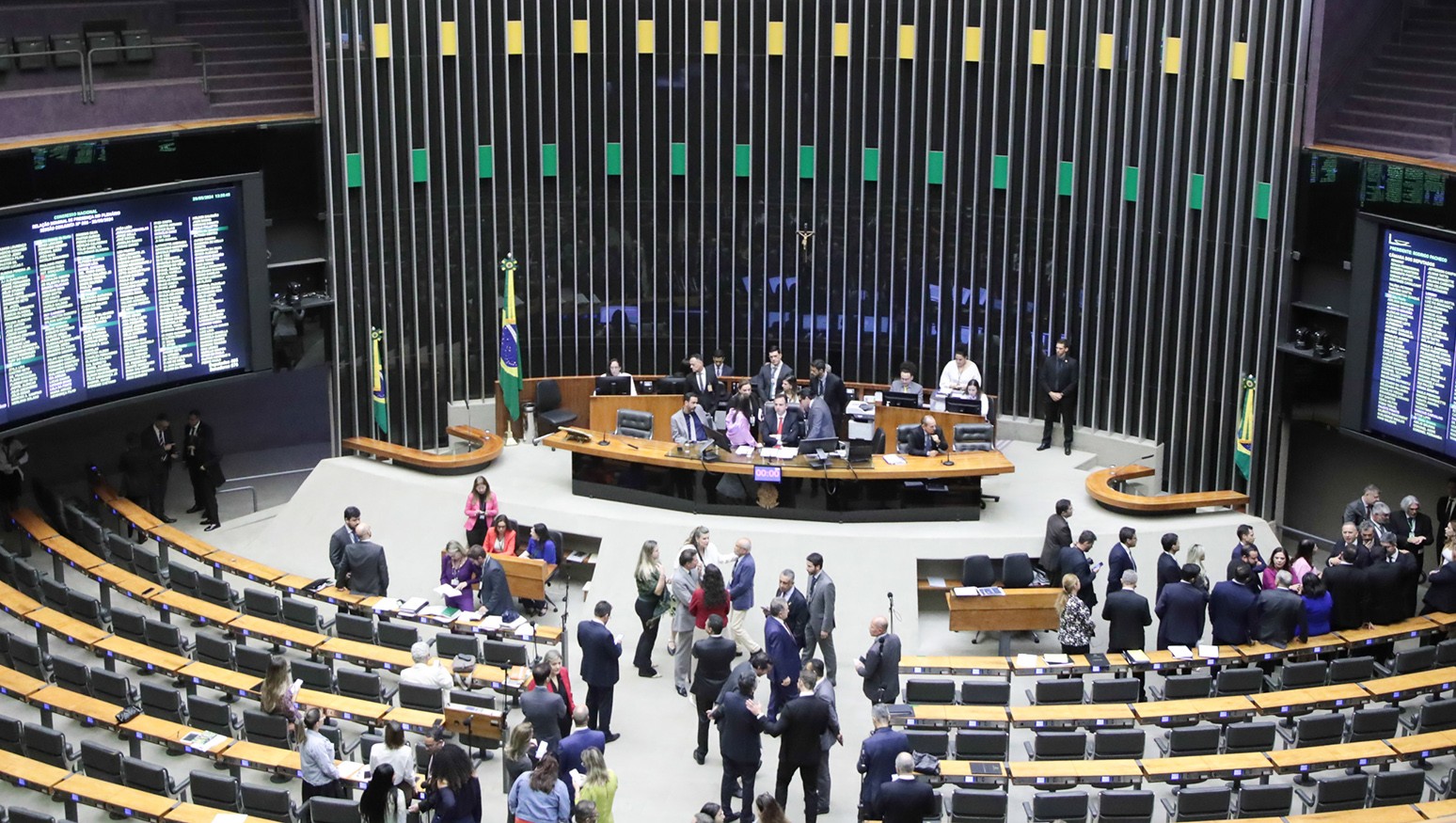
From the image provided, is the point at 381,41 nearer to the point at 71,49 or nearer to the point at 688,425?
the point at 71,49

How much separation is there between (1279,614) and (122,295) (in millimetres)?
11717

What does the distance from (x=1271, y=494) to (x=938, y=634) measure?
4.94m

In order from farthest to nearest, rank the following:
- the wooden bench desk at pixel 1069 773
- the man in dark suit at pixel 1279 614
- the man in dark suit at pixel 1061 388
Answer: the man in dark suit at pixel 1061 388
the man in dark suit at pixel 1279 614
the wooden bench desk at pixel 1069 773

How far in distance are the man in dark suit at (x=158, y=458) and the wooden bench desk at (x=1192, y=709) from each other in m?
10.9

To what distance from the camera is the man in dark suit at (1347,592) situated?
16234 millimetres

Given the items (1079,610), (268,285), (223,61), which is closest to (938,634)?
(1079,610)

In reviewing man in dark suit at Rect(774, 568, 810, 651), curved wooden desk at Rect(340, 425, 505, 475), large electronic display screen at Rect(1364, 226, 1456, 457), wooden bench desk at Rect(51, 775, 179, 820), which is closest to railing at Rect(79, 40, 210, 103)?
curved wooden desk at Rect(340, 425, 505, 475)

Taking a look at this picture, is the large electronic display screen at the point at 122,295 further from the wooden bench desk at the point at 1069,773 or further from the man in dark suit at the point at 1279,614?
the man in dark suit at the point at 1279,614

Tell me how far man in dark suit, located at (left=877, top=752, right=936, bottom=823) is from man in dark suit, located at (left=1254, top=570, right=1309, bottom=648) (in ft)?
15.8

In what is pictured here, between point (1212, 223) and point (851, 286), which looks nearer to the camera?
point (1212, 223)

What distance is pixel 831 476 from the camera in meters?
18.4

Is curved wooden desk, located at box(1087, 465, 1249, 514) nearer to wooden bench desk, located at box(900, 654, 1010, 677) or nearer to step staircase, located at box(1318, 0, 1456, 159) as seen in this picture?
wooden bench desk, located at box(900, 654, 1010, 677)

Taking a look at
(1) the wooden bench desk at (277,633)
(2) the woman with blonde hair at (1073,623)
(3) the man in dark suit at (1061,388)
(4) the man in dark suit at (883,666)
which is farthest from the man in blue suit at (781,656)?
(3) the man in dark suit at (1061,388)

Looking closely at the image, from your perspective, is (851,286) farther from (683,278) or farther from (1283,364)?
(1283,364)
